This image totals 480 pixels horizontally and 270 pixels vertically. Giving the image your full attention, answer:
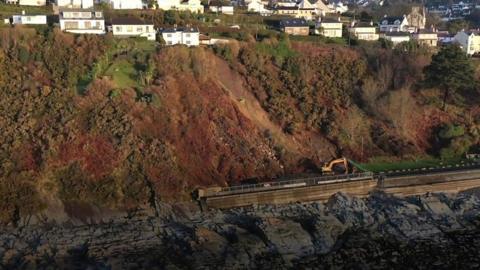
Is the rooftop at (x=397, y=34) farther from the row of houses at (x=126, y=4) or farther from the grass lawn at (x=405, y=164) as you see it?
the grass lawn at (x=405, y=164)

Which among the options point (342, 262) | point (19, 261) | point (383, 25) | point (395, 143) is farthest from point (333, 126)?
point (383, 25)

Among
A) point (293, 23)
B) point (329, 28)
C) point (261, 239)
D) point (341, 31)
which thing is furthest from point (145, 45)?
point (261, 239)

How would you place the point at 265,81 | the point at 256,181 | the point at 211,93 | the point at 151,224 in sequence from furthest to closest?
the point at 265,81 < the point at 211,93 < the point at 256,181 < the point at 151,224

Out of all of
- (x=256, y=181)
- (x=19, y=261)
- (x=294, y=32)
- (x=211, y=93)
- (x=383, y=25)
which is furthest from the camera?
(x=383, y=25)

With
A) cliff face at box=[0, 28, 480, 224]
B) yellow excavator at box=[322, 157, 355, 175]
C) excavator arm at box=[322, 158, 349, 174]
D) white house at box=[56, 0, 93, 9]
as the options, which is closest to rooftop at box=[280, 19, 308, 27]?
cliff face at box=[0, 28, 480, 224]

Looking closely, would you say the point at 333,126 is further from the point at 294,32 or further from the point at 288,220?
the point at 294,32

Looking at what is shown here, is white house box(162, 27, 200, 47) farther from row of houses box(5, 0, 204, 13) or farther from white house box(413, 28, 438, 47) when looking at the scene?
white house box(413, 28, 438, 47)
